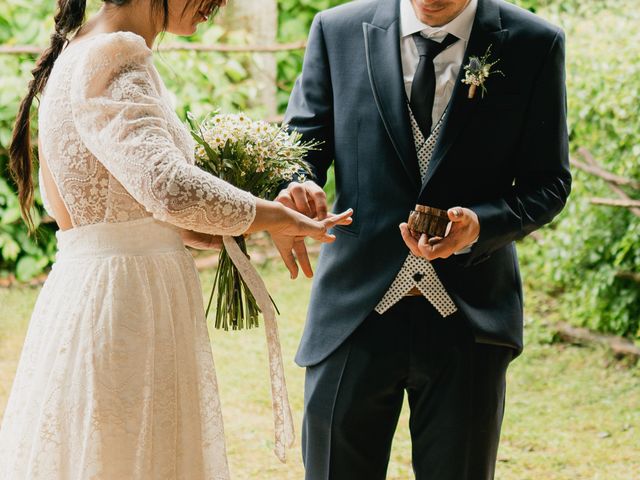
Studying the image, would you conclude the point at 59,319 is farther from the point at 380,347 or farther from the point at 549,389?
the point at 549,389

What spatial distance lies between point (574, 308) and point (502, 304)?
4.06 metres

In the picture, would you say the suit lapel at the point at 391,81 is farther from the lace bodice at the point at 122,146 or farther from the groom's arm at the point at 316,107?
the lace bodice at the point at 122,146

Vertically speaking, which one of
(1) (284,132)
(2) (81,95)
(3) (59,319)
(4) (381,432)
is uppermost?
(2) (81,95)

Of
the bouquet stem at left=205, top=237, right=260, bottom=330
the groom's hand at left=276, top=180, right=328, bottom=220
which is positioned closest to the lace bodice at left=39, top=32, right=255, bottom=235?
the groom's hand at left=276, top=180, right=328, bottom=220

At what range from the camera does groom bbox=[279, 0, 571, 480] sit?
2.65 metres

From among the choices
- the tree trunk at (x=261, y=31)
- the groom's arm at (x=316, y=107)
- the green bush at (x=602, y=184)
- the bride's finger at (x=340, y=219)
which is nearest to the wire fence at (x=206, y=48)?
the tree trunk at (x=261, y=31)

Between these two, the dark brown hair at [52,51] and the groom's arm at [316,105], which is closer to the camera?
the dark brown hair at [52,51]

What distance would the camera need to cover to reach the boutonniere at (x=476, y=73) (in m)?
2.60

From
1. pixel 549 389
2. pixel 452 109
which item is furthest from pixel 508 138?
pixel 549 389

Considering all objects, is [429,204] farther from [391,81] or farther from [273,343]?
[273,343]

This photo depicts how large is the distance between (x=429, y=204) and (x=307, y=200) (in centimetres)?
32

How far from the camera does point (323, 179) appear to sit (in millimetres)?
2893

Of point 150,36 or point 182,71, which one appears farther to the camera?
point 182,71

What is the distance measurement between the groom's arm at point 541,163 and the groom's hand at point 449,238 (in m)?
0.09
